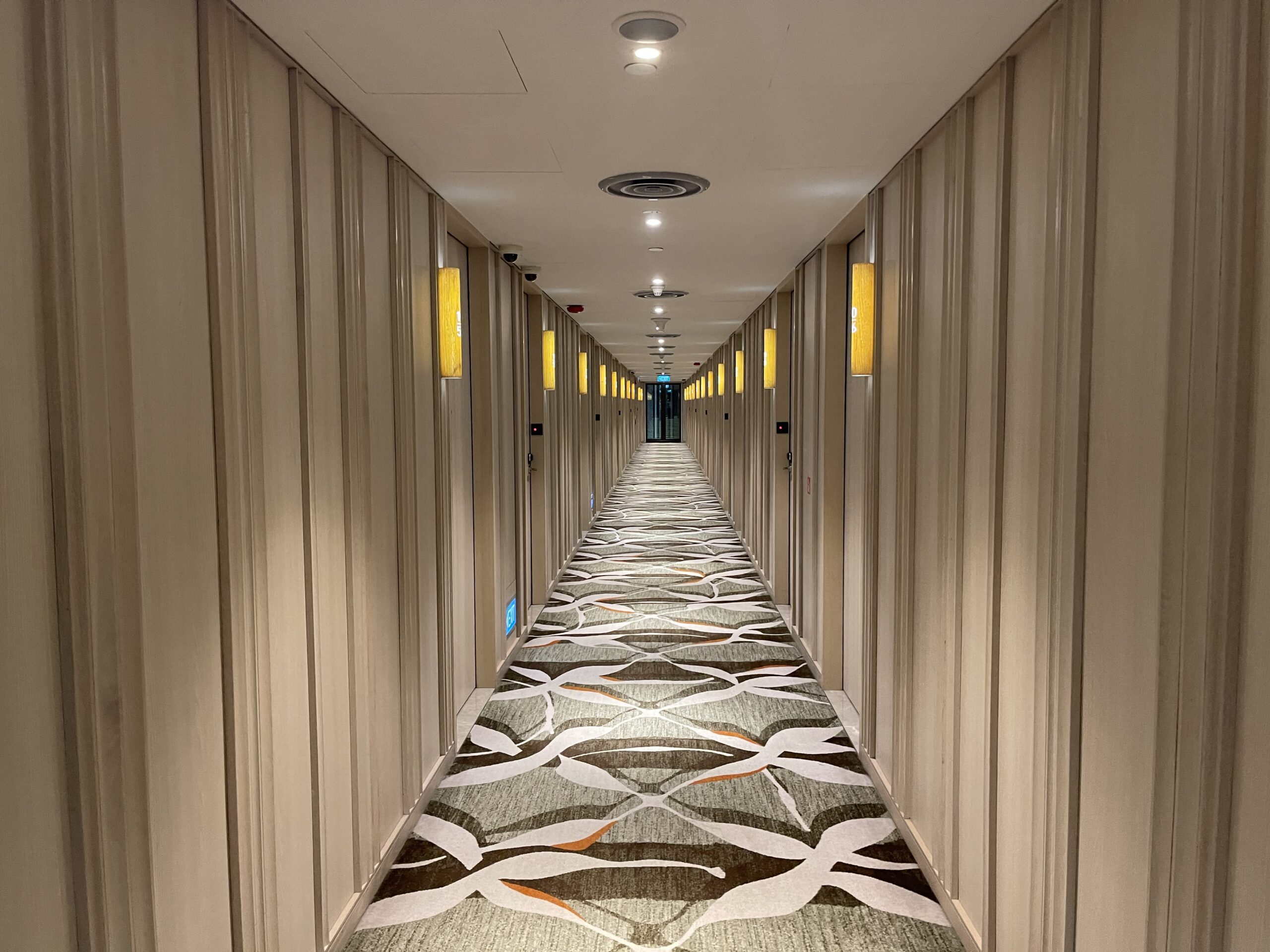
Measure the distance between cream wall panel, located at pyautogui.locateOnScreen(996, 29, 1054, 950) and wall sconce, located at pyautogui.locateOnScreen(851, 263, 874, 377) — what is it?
1.57m

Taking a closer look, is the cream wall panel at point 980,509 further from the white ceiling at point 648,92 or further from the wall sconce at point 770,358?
the wall sconce at point 770,358

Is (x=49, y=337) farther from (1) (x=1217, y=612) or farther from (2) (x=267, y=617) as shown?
(1) (x=1217, y=612)

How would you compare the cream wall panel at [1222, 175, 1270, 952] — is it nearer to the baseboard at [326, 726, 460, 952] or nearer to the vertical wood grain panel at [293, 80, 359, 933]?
the vertical wood grain panel at [293, 80, 359, 933]

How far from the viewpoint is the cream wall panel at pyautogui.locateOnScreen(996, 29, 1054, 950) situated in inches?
89.0

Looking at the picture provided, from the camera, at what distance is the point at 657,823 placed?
3.61m

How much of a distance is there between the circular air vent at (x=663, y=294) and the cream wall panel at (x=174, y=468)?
18.4ft

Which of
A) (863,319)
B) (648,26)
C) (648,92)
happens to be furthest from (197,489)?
(863,319)

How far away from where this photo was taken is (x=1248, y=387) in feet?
4.68

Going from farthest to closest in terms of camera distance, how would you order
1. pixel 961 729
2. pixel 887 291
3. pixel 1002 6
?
pixel 887 291 < pixel 961 729 < pixel 1002 6

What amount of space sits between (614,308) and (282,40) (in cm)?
661

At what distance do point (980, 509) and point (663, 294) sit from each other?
5268mm

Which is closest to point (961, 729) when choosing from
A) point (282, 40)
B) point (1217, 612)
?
point (1217, 612)

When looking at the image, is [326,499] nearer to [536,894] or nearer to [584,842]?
[536,894]

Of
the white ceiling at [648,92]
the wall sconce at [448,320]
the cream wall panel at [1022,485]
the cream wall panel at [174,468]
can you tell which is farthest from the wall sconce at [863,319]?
the cream wall panel at [174,468]
